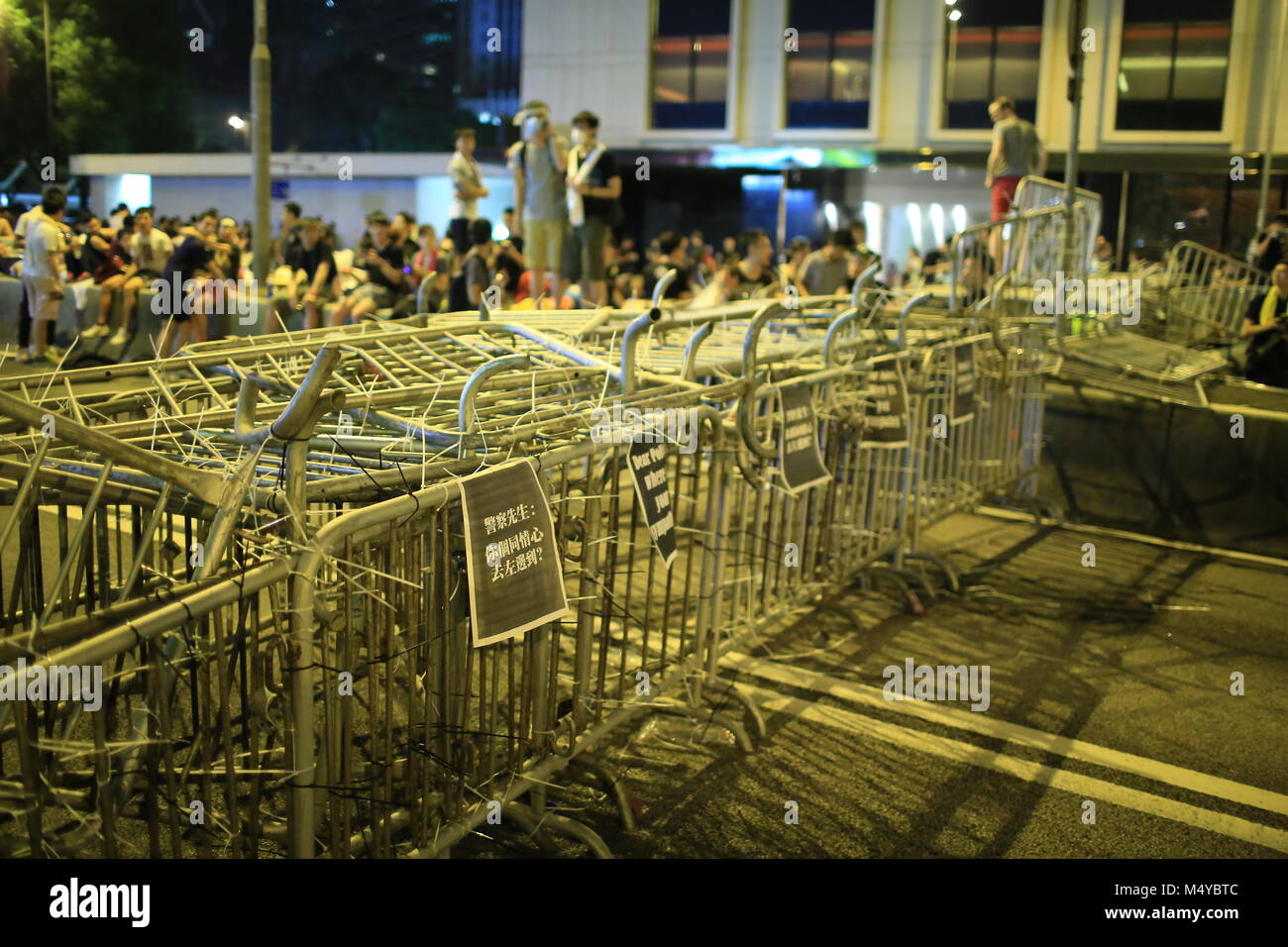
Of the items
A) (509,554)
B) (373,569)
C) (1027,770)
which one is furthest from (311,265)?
(373,569)

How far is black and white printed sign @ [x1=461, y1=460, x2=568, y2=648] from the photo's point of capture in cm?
331

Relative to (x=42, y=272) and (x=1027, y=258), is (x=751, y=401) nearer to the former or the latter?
(x=1027, y=258)

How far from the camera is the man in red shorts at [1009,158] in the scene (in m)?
12.3

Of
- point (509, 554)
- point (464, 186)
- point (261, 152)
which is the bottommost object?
point (509, 554)

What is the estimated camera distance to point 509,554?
3445mm

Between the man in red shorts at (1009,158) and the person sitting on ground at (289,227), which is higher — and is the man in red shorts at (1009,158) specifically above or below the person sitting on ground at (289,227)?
above

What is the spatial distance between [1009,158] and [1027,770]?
8.88 metres

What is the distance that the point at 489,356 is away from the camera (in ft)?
17.3

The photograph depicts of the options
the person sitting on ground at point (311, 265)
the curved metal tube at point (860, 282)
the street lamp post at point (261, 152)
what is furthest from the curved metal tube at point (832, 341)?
the person sitting on ground at point (311, 265)

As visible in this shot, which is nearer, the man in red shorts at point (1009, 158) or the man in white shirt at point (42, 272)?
the man in red shorts at point (1009, 158)

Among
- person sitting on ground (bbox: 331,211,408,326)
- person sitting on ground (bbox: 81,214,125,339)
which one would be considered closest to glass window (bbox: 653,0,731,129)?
person sitting on ground (bbox: 81,214,125,339)

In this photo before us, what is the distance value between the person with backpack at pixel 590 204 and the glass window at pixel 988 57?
20091 mm

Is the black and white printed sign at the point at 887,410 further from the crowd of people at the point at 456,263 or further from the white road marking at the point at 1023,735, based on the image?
the crowd of people at the point at 456,263
